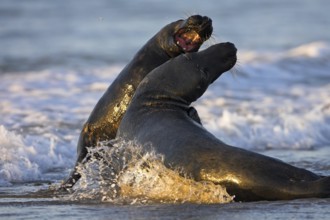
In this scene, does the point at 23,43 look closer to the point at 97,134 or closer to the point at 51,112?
the point at 51,112

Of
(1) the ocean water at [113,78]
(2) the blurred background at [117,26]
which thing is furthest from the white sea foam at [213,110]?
(2) the blurred background at [117,26]

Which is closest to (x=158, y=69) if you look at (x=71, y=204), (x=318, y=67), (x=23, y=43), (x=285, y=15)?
(x=71, y=204)

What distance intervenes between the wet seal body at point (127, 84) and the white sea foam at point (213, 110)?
82 centimetres

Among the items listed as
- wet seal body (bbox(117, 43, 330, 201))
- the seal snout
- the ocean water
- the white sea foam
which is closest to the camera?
wet seal body (bbox(117, 43, 330, 201))

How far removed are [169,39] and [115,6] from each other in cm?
1665

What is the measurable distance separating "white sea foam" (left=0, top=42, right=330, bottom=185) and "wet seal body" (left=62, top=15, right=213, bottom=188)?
2.71ft

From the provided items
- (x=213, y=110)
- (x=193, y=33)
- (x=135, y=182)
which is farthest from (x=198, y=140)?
(x=213, y=110)

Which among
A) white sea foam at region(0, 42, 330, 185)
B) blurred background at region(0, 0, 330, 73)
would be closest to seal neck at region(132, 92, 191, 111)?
white sea foam at region(0, 42, 330, 185)

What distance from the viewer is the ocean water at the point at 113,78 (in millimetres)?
7137

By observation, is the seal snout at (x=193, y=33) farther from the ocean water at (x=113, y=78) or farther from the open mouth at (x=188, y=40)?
the ocean water at (x=113, y=78)

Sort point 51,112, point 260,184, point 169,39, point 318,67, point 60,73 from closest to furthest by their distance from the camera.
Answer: point 260,184
point 169,39
point 51,112
point 60,73
point 318,67

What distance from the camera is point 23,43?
65.0 feet

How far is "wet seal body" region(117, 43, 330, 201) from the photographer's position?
22.2 feet

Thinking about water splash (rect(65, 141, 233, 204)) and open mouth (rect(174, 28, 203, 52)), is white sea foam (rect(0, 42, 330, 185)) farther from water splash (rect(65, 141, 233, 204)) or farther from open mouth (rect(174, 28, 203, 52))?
open mouth (rect(174, 28, 203, 52))
